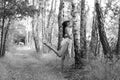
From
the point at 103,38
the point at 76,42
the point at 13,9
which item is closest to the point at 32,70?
the point at 76,42

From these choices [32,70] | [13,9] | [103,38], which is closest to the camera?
[103,38]

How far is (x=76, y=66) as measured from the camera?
8.98m

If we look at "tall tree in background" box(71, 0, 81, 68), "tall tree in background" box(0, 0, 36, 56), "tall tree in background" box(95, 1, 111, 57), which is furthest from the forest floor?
"tall tree in background" box(0, 0, 36, 56)

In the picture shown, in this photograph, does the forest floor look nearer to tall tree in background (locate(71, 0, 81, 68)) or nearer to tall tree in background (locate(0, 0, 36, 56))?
tall tree in background (locate(71, 0, 81, 68))

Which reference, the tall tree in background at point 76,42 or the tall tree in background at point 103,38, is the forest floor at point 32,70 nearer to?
the tall tree in background at point 76,42

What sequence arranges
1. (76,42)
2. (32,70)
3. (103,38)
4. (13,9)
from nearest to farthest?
(103,38)
(32,70)
(76,42)
(13,9)

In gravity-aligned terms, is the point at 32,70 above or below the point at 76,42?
below

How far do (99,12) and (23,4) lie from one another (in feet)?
21.3

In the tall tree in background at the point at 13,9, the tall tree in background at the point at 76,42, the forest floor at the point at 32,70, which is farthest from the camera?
the tall tree in background at the point at 13,9

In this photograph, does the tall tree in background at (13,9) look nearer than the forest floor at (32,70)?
No

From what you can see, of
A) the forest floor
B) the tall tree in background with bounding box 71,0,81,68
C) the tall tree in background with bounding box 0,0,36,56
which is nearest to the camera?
the forest floor

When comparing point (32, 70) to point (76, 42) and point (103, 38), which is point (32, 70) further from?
point (103, 38)

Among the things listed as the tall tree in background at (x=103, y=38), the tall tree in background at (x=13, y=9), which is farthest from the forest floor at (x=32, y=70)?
the tall tree in background at (x=13, y=9)

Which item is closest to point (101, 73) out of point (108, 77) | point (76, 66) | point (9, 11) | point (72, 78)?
point (108, 77)
